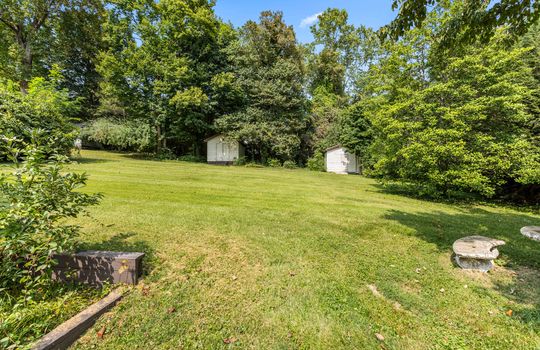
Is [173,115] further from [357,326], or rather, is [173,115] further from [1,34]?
[357,326]

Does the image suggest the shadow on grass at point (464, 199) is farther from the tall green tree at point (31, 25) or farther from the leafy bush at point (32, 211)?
the tall green tree at point (31, 25)

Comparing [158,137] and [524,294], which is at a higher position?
[158,137]

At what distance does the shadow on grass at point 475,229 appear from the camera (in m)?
4.68

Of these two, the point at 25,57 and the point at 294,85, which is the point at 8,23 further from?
the point at 294,85

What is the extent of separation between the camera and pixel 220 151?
24.3m

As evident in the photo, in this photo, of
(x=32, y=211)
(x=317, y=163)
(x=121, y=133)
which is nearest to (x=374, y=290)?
(x=32, y=211)

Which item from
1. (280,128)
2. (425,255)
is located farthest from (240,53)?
(425,255)

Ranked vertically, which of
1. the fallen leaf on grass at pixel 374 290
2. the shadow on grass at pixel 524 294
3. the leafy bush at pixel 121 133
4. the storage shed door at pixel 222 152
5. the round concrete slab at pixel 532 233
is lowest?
the shadow on grass at pixel 524 294

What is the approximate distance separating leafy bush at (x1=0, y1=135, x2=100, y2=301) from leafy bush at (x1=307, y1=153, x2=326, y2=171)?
2199 cm

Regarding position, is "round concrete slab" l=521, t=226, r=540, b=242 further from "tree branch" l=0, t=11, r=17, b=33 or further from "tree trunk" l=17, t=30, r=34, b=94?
"tree branch" l=0, t=11, r=17, b=33

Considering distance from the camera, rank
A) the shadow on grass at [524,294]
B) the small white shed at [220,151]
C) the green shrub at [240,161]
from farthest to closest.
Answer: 1. the small white shed at [220,151]
2. the green shrub at [240,161]
3. the shadow on grass at [524,294]

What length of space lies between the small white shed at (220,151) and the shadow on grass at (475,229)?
18.5 metres

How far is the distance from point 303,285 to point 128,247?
276cm

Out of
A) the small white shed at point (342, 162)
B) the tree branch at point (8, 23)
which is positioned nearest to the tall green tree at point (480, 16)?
the small white shed at point (342, 162)
